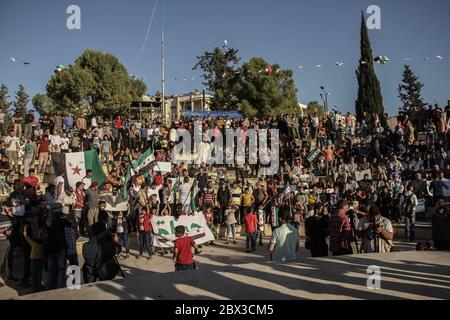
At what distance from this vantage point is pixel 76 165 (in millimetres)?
16578

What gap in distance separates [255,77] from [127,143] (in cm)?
3102

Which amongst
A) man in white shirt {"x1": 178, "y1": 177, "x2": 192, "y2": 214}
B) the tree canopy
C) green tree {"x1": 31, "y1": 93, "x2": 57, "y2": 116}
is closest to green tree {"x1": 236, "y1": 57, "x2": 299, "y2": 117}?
the tree canopy

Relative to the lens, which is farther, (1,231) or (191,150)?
(191,150)

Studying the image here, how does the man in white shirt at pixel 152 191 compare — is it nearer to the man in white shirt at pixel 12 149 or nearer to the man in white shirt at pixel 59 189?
the man in white shirt at pixel 59 189

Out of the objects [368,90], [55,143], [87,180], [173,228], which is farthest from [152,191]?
[368,90]

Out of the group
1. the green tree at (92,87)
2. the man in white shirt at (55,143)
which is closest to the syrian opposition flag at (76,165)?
the man in white shirt at (55,143)

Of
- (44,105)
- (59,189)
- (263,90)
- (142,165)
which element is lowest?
(59,189)

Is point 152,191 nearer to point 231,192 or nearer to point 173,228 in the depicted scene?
point 173,228

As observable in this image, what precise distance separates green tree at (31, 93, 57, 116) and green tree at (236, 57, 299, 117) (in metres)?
19.6

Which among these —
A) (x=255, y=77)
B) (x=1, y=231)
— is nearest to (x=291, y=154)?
(x=1, y=231)

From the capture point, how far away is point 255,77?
173 feet

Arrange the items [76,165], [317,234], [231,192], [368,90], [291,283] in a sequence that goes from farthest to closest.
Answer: [368,90], [76,165], [231,192], [317,234], [291,283]

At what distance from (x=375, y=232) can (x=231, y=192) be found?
7.11m
